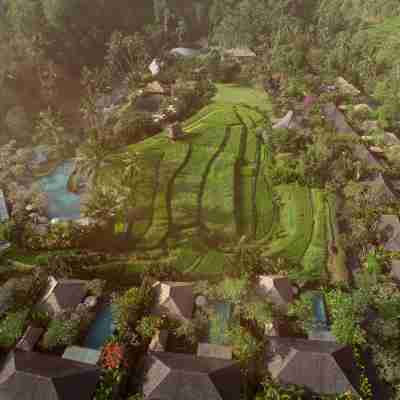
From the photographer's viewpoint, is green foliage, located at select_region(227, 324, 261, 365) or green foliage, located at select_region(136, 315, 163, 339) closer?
green foliage, located at select_region(227, 324, 261, 365)

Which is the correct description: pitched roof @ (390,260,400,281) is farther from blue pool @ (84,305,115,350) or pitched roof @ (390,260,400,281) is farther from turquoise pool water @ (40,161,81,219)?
turquoise pool water @ (40,161,81,219)

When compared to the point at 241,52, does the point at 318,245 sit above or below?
below

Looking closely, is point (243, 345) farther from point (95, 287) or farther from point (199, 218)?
point (199, 218)

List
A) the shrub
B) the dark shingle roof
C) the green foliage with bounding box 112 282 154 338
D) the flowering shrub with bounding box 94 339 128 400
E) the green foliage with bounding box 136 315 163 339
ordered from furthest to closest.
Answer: the dark shingle roof < the shrub < the green foliage with bounding box 112 282 154 338 < the green foliage with bounding box 136 315 163 339 < the flowering shrub with bounding box 94 339 128 400

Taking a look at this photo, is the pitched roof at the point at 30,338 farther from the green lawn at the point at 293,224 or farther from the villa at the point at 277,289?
the green lawn at the point at 293,224

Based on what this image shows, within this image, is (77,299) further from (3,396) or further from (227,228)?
(227,228)

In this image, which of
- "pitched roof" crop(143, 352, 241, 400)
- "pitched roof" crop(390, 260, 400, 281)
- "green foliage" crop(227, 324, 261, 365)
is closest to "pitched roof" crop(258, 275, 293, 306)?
"green foliage" crop(227, 324, 261, 365)

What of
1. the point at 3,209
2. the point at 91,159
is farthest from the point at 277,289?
the point at 3,209
